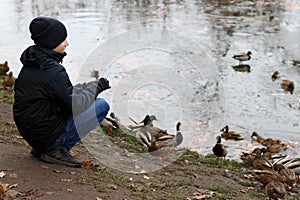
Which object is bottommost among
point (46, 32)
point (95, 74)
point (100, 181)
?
point (95, 74)

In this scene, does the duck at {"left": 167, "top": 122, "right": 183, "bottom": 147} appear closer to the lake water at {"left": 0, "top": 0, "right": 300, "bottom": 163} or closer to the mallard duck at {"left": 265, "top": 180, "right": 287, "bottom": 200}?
the lake water at {"left": 0, "top": 0, "right": 300, "bottom": 163}

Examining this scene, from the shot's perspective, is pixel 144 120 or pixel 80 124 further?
pixel 144 120

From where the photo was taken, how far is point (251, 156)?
819 centimetres

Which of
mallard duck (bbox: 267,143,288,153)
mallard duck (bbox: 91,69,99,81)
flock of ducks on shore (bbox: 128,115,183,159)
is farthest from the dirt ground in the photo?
mallard duck (bbox: 91,69,99,81)

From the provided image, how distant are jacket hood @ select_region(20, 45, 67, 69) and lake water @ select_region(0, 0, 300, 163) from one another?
450cm

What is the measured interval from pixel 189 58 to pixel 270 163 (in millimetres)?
6764

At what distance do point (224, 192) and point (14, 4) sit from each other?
2015cm

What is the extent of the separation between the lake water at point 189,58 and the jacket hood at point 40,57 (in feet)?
14.7

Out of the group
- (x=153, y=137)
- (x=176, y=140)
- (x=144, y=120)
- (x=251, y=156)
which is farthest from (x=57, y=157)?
(x=144, y=120)

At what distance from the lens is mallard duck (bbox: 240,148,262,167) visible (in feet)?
26.7

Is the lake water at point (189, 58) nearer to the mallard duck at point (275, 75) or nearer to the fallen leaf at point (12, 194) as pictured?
the mallard duck at point (275, 75)

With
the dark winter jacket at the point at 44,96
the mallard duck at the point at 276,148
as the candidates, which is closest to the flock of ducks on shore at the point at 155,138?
the mallard duck at the point at 276,148

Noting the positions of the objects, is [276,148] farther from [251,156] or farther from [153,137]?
[153,137]

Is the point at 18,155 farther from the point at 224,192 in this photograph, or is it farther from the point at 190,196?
the point at 224,192
